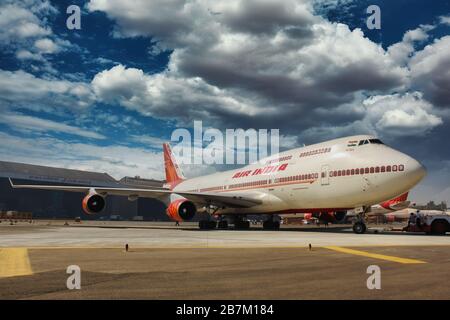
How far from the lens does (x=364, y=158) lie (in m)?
24.9

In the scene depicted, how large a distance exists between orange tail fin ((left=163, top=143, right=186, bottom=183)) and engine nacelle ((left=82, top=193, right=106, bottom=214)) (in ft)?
62.0

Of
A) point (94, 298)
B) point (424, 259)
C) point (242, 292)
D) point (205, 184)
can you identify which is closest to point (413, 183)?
point (424, 259)

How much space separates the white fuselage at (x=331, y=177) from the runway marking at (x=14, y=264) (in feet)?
62.2

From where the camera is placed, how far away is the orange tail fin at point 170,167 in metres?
52.8

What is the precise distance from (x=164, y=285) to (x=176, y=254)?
202 inches

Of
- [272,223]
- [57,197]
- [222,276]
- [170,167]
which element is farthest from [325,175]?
[57,197]

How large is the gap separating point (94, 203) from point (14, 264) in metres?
25.0

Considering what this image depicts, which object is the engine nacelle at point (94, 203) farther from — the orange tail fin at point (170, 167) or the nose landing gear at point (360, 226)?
the nose landing gear at point (360, 226)

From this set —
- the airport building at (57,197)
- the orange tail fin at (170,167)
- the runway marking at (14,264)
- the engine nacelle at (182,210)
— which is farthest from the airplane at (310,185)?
the airport building at (57,197)

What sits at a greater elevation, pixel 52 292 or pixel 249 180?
pixel 249 180

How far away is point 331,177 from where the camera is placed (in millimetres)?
26375

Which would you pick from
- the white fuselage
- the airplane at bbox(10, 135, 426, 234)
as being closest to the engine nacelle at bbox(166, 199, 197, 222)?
the airplane at bbox(10, 135, 426, 234)

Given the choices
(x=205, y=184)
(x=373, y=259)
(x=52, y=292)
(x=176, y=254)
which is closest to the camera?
(x=52, y=292)
